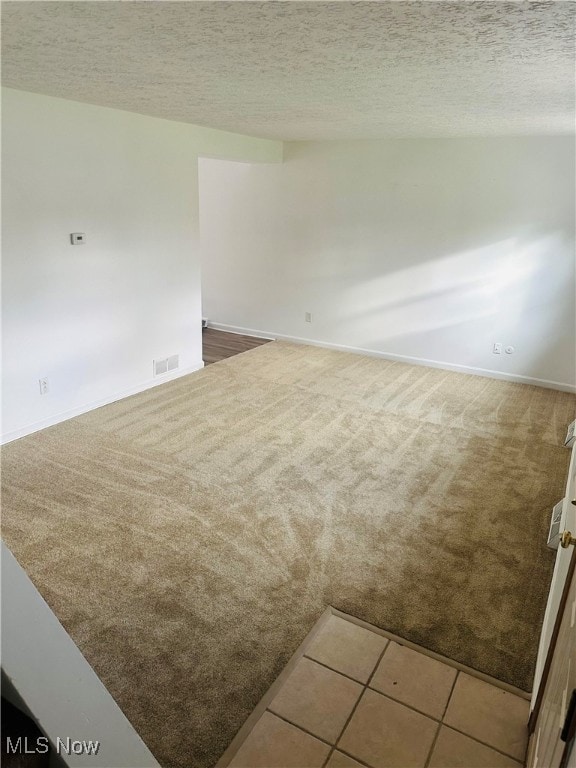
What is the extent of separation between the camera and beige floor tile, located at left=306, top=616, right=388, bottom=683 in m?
1.97

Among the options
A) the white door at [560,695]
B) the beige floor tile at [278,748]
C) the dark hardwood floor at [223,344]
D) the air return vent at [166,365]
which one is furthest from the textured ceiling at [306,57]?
the dark hardwood floor at [223,344]

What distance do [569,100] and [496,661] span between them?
117 inches

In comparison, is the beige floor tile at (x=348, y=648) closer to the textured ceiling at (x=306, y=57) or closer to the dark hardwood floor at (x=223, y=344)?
the textured ceiling at (x=306, y=57)

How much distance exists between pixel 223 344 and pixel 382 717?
198 inches

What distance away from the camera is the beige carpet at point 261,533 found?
2.01 m

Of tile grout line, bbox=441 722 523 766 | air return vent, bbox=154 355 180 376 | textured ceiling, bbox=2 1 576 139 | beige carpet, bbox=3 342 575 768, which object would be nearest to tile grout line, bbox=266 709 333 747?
beige carpet, bbox=3 342 575 768

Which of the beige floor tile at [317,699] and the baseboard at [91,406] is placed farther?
the baseboard at [91,406]

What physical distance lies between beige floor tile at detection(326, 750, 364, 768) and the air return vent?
150 inches

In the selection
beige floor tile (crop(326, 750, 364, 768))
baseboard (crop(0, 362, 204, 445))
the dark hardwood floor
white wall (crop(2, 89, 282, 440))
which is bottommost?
beige floor tile (crop(326, 750, 364, 768))

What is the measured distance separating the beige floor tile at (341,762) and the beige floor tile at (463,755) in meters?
0.24

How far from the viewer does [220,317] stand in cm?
706

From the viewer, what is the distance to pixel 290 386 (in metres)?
5.00

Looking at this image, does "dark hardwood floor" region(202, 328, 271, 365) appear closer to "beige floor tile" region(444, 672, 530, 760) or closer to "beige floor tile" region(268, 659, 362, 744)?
"beige floor tile" region(268, 659, 362, 744)

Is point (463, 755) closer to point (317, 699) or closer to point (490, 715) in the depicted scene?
point (490, 715)
